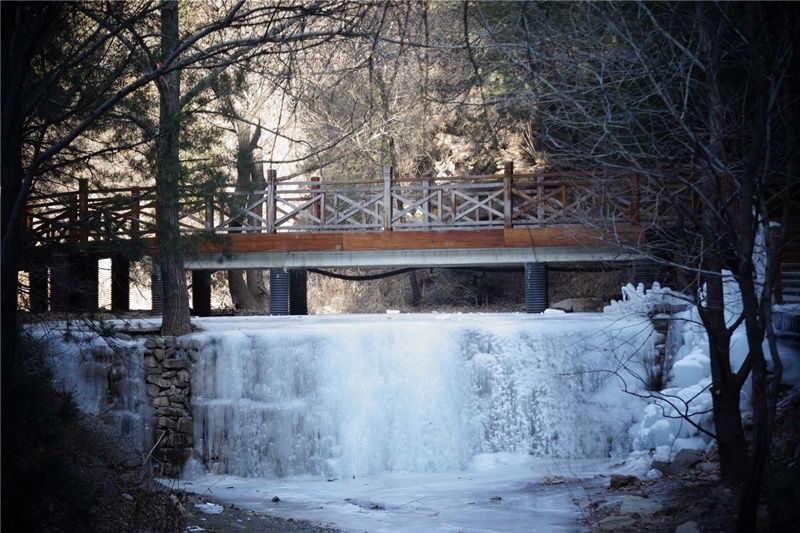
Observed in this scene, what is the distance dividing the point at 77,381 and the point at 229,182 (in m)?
3.23

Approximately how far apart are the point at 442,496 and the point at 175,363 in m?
4.28

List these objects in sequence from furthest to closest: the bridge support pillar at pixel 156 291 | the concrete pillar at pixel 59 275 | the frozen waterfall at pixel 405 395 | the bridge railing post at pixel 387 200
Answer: the bridge railing post at pixel 387 200 < the bridge support pillar at pixel 156 291 < the frozen waterfall at pixel 405 395 < the concrete pillar at pixel 59 275

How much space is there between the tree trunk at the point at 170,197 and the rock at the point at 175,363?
1.38 ft

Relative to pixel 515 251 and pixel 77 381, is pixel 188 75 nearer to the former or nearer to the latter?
pixel 77 381

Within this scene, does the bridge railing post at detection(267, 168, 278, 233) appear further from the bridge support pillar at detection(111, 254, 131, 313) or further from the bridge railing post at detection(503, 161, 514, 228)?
the bridge railing post at detection(503, 161, 514, 228)

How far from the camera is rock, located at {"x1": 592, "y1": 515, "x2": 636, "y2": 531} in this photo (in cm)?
768

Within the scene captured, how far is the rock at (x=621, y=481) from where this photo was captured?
9.26 meters

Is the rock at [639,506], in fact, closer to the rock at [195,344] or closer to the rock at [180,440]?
the rock at [180,440]

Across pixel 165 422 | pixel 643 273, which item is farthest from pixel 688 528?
pixel 643 273

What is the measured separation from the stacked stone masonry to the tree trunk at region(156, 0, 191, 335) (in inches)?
12.9

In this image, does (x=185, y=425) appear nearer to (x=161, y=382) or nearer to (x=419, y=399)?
(x=161, y=382)

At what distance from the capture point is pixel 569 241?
1462 centimetres

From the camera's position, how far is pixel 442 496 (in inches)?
391

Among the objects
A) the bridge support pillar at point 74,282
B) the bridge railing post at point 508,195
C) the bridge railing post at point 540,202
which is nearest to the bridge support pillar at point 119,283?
the bridge support pillar at point 74,282
